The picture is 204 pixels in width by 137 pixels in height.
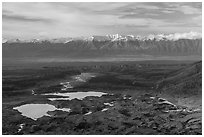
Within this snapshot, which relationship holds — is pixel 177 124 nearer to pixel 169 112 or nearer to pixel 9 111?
pixel 169 112

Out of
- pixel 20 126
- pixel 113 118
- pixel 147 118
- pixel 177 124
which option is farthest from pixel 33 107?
pixel 177 124

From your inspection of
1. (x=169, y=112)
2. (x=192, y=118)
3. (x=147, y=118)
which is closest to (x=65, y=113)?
(x=147, y=118)

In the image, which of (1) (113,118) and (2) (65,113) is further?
(2) (65,113)

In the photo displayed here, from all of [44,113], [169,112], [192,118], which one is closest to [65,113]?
[44,113]

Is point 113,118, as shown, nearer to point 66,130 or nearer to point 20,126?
point 66,130

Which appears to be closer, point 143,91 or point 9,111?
point 9,111

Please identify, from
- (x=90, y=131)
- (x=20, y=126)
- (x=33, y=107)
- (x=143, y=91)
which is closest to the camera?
(x=90, y=131)


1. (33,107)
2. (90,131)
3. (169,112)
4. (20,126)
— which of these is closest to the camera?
(90,131)

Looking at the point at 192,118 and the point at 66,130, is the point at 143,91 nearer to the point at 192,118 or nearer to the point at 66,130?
the point at 192,118

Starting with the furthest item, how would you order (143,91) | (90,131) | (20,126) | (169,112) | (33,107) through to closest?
(143,91) < (33,107) < (169,112) < (20,126) < (90,131)
